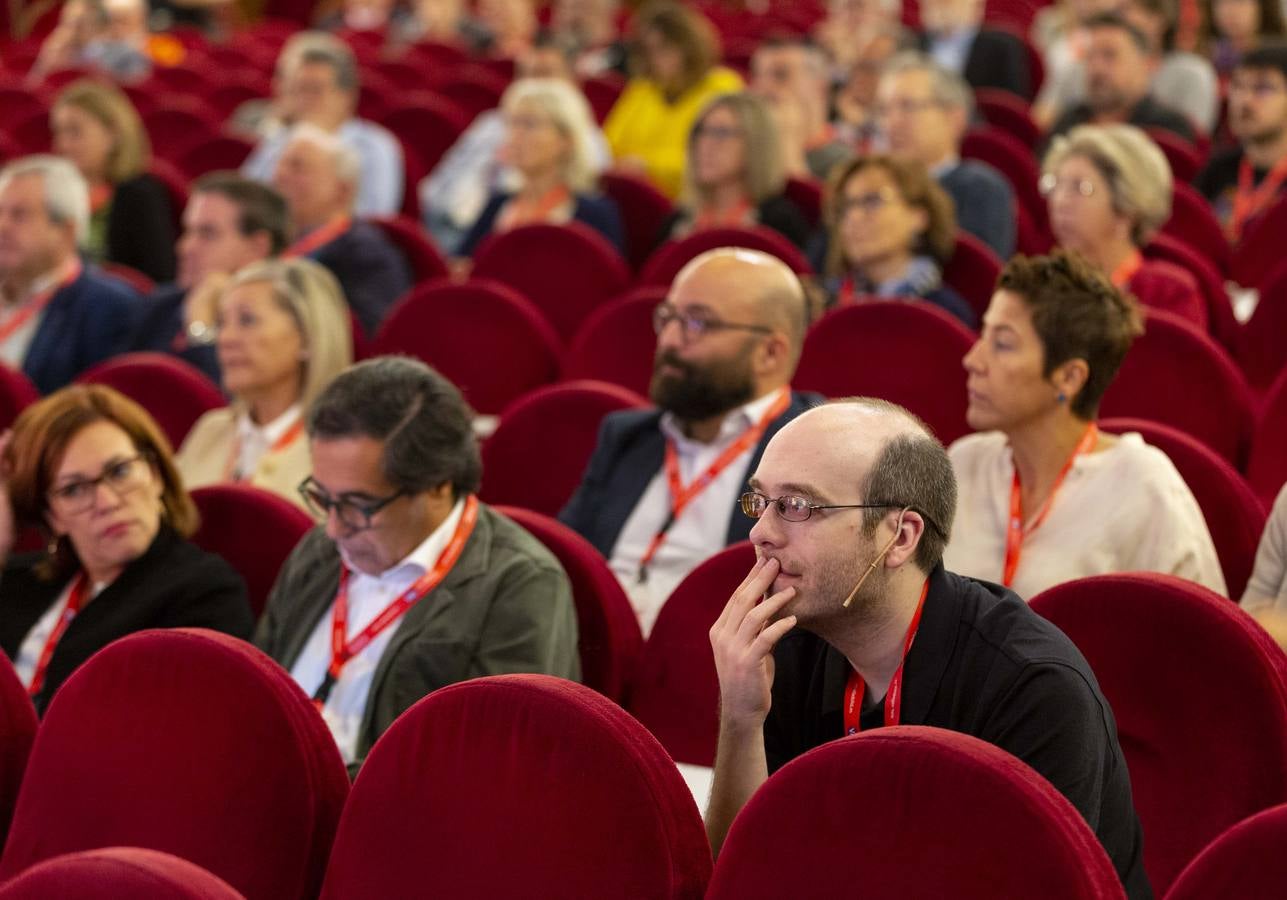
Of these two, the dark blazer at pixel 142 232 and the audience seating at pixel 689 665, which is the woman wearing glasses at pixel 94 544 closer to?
the audience seating at pixel 689 665

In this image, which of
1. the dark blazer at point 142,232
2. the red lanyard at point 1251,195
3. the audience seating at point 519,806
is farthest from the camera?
the dark blazer at point 142,232

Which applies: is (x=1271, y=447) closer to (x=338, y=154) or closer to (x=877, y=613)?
(x=877, y=613)

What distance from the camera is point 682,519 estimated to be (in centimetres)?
314

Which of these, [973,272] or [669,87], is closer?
[973,272]

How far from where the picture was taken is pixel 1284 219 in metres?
4.97

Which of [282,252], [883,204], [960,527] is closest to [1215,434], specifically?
[960,527]

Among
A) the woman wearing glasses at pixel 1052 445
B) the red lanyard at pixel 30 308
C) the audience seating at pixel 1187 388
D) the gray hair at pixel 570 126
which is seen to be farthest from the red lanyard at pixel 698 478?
the gray hair at pixel 570 126

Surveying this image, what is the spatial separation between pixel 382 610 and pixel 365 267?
8.33ft

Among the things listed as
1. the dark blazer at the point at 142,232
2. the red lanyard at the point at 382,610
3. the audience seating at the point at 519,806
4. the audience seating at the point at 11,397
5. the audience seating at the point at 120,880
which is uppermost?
the audience seating at the point at 120,880

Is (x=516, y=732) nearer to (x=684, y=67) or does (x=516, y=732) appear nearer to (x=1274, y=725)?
(x=1274, y=725)

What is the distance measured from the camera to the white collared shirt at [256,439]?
143 inches

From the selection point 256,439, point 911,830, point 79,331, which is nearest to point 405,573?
point 256,439

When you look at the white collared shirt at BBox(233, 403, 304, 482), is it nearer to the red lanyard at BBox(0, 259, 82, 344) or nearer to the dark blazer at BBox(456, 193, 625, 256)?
the red lanyard at BBox(0, 259, 82, 344)

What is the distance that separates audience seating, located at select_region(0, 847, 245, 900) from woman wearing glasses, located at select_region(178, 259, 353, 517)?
204 cm
